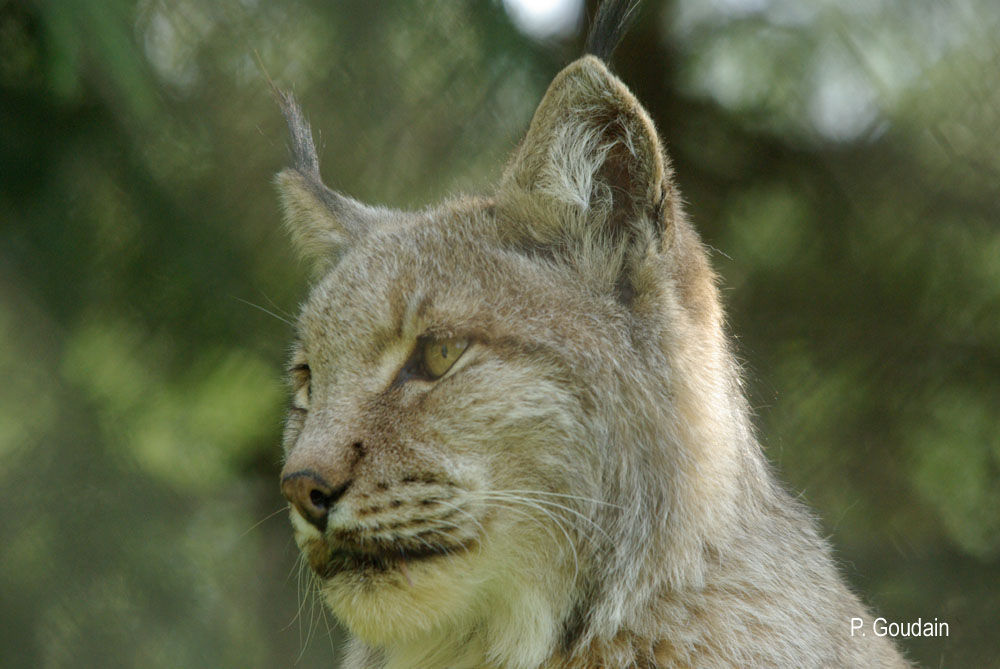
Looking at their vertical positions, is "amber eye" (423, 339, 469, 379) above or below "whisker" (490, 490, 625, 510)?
above

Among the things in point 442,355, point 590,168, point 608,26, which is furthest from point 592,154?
point 442,355

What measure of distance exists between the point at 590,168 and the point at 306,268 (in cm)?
133

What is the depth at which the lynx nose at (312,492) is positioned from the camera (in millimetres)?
2037

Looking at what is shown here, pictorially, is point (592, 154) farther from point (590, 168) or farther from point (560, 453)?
point (560, 453)

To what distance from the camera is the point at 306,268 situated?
341cm

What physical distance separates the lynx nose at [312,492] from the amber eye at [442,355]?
1.13ft

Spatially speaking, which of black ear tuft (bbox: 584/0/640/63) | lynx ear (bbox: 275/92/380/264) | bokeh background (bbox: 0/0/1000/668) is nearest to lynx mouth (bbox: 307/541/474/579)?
bokeh background (bbox: 0/0/1000/668)

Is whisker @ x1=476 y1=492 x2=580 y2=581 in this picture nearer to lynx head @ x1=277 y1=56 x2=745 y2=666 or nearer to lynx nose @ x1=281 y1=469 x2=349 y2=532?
lynx head @ x1=277 y1=56 x2=745 y2=666

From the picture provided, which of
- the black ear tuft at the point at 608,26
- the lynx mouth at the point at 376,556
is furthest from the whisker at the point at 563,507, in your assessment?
the black ear tuft at the point at 608,26

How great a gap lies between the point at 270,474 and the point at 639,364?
194 centimetres

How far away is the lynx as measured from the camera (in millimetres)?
2117

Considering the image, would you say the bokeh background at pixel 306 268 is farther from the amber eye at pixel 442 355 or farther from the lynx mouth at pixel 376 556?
the amber eye at pixel 442 355

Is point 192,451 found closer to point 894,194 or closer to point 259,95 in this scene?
point 259,95

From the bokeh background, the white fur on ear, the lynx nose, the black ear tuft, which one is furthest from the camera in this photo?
the bokeh background
